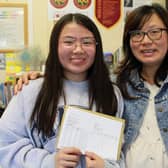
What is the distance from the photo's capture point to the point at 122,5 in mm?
2568

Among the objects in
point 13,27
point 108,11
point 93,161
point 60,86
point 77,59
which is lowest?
point 93,161

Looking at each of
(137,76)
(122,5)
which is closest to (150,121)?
(137,76)

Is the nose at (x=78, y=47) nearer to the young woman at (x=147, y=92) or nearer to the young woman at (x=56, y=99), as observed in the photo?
the young woman at (x=56, y=99)

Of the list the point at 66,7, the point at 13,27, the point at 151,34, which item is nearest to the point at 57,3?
the point at 66,7

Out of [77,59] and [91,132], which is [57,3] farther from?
[91,132]

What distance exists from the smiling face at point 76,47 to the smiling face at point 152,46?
219 mm

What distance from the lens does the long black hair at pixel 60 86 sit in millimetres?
1162

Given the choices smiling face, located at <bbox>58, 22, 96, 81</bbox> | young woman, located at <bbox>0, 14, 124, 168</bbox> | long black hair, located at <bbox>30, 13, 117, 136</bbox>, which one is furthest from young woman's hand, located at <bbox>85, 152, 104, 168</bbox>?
smiling face, located at <bbox>58, 22, 96, 81</bbox>

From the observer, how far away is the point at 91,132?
110 centimetres

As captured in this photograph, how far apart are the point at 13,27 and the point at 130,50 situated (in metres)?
1.40

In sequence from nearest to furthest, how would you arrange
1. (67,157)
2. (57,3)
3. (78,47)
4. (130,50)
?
1. (67,157)
2. (78,47)
3. (130,50)
4. (57,3)

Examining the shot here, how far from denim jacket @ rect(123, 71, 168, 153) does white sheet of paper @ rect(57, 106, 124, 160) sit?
0.15m

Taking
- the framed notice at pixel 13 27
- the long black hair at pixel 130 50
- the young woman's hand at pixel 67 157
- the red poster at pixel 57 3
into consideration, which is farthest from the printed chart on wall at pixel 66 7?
the young woman's hand at pixel 67 157

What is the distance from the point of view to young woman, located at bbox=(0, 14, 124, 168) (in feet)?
3.68
